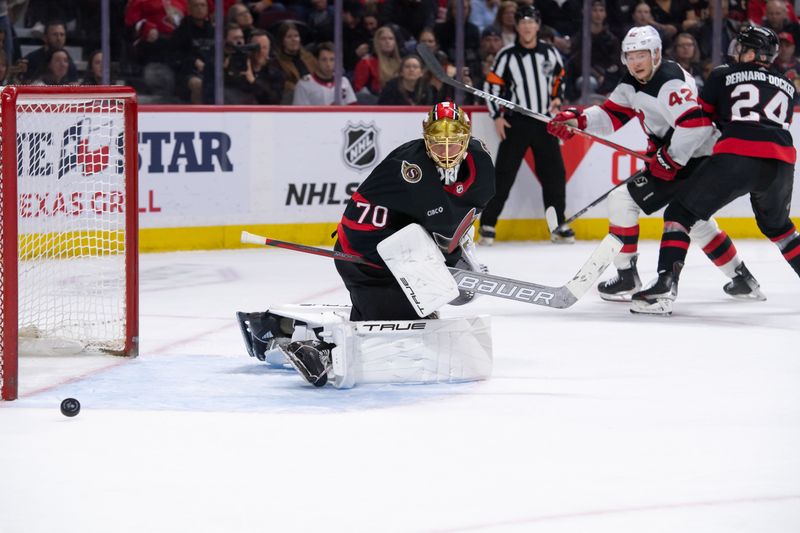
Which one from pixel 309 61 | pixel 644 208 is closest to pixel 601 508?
pixel 644 208

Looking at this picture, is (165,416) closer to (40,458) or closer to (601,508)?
(40,458)

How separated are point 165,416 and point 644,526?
1296 millimetres

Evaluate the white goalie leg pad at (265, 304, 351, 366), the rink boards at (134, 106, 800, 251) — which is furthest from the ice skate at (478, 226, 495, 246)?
the white goalie leg pad at (265, 304, 351, 366)

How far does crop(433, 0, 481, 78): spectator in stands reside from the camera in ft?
23.6

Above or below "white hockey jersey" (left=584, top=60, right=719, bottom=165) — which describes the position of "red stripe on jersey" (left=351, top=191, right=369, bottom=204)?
below

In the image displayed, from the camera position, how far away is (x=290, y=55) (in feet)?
22.6

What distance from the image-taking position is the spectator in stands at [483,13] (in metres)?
7.38

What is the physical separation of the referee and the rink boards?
0.17 m

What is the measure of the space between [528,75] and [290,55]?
1242mm

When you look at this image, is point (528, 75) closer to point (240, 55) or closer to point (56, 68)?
point (240, 55)

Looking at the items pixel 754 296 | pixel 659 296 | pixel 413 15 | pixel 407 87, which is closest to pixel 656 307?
pixel 659 296

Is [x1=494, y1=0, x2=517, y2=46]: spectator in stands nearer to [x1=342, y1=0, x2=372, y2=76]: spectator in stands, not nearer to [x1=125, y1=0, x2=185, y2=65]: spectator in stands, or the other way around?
[x1=342, y1=0, x2=372, y2=76]: spectator in stands

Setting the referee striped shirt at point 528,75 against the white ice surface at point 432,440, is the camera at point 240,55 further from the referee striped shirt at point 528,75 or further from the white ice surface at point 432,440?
the white ice surface at point 432,440

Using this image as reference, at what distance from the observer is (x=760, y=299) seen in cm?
523
